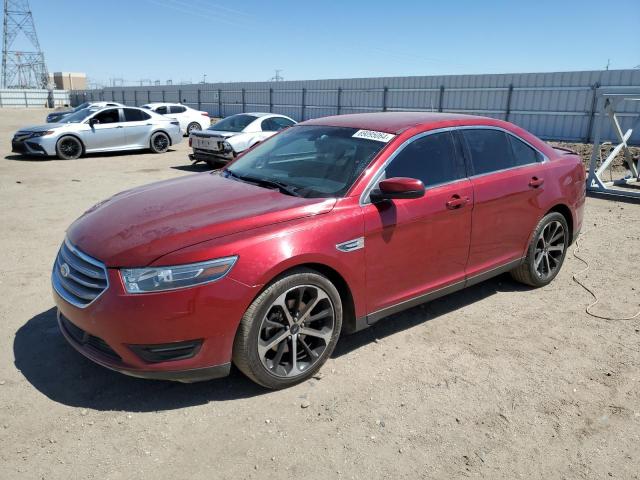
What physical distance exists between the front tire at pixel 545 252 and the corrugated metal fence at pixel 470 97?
6.83 meters

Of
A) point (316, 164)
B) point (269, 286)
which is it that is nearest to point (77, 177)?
point (316, 164)

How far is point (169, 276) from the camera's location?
2764 mm

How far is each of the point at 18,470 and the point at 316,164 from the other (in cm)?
265

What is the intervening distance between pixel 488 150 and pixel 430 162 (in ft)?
2.63

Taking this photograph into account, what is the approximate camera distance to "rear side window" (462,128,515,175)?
422 cm

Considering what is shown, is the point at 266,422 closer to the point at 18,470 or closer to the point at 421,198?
the point at 18,470

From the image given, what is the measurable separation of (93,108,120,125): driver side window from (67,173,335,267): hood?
1242 cm

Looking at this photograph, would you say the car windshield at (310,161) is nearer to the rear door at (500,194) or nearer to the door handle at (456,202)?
the door handle at (456,202)

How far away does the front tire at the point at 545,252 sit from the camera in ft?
15.7

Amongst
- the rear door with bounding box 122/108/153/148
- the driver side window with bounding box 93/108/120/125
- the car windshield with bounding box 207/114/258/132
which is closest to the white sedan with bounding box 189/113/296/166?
the car windshield with bounding box 207/114/258/132

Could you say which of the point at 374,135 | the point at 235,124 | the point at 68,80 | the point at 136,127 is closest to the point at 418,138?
the point at 374,135

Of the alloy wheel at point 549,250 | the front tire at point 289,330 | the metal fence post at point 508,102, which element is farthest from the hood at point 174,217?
the metal fence post at point 508,102

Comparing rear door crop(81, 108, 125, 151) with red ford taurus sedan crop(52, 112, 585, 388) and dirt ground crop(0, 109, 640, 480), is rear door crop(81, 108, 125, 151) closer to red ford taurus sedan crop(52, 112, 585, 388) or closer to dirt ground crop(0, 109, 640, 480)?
dirt ground crop(0, 109, 640, 480)

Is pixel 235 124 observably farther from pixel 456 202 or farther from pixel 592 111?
pixel 592 111
